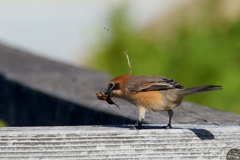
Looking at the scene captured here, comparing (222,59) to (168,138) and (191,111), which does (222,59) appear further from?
(168,138)

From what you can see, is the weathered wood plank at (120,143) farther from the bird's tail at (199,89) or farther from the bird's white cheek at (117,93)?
the bird's white cheek at (117,93)

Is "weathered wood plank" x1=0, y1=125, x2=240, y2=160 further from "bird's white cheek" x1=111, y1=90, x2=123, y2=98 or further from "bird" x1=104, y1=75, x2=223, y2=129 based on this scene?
"bird's white cheek" x1=111, y1=90, x2=123, y2=98

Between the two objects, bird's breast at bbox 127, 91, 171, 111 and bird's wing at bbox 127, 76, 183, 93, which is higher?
bird's wing at bbox 127, 76, 183, 93

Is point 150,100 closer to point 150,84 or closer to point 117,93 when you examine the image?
point 150,84

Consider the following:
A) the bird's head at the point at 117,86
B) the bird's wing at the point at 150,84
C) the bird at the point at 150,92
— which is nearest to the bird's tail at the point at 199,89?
the bird at the point at 150,92

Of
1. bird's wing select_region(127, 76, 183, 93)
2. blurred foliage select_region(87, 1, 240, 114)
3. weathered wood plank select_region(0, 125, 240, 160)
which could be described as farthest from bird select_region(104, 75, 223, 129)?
blurred foliage select_region(87, 1, 240, 114)
